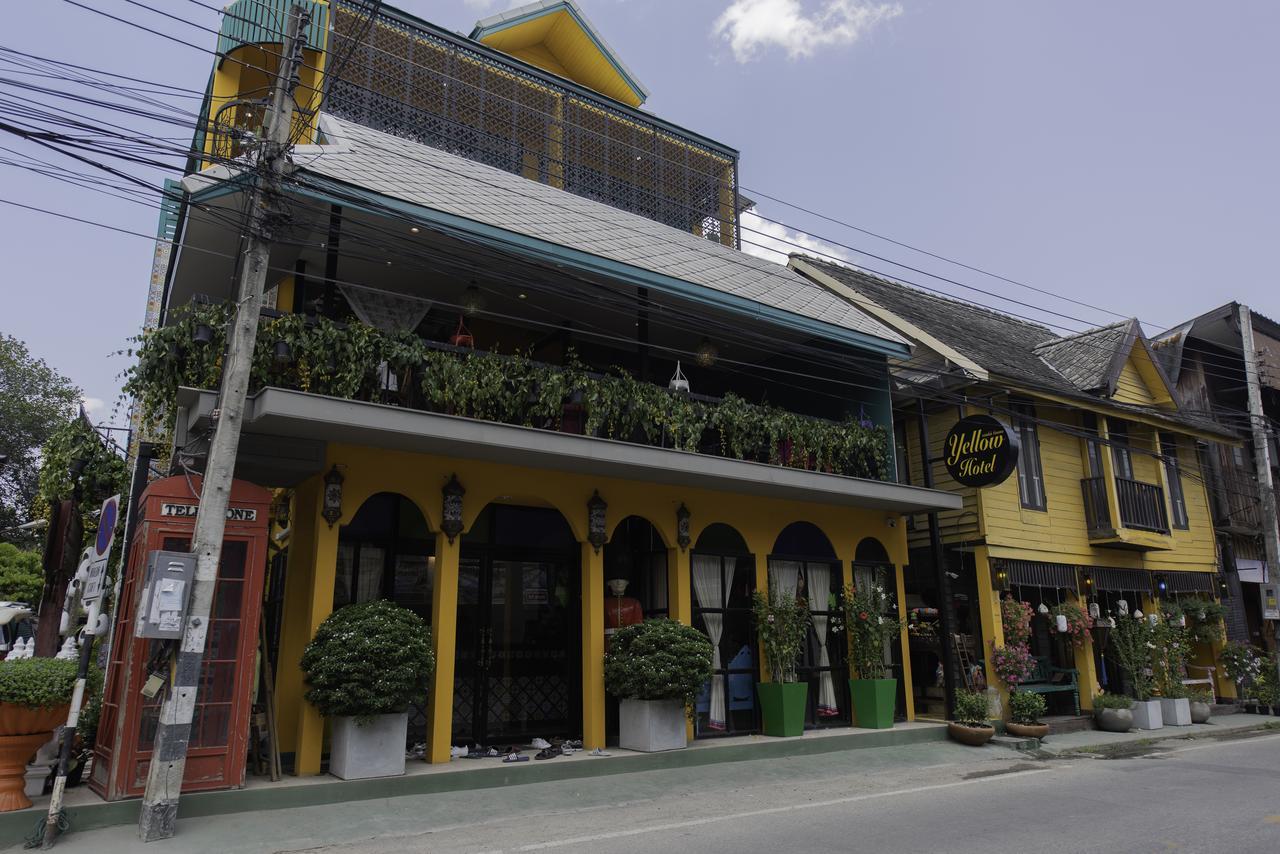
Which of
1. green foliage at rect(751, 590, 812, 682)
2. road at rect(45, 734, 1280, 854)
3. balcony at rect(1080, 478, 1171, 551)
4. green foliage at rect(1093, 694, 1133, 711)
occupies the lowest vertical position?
road at rect(45, 734, 1280, 854)

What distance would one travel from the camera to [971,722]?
13.8m

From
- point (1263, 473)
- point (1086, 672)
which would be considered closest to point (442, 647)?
point (1086, 672)

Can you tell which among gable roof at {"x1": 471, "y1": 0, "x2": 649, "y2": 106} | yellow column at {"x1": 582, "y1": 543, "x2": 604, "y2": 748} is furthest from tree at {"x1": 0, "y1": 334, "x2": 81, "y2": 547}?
yellow column at {"x1": 582, "y1": 543, "x2": 604, "y2": 748}

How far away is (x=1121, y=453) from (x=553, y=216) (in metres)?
14.2

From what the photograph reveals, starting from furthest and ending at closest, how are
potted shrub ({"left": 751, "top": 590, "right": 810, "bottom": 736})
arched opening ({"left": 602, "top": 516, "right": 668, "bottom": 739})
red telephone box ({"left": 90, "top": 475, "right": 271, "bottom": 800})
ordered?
1. potted shrub ({"left": 751, "top": 590, "right": 810, "bottom": 736})
2. arched opening ({"left": 602, "top": 516, "right": 668, "bottom": 739})
3. red telephone box ({"left": 90, "top": 475, "right": 271, "bottom": 800})

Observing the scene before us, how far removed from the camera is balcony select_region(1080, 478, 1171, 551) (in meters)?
17.6

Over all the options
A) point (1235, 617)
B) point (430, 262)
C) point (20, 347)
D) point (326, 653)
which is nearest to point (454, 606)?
point (326, 653)

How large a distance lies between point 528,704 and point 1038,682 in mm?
10445

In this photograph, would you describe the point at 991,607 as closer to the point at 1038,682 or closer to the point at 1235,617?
the point at 1038,682

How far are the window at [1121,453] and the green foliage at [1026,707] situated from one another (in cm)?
685

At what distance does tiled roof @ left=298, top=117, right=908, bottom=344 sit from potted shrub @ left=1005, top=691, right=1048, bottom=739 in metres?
6.48

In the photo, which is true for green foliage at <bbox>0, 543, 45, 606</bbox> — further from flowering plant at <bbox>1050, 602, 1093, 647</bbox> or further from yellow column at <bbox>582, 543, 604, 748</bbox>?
flowering plant at <bbox>1050, 602, 1093, 647</bbox>

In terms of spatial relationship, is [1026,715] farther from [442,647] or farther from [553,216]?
[553,216]

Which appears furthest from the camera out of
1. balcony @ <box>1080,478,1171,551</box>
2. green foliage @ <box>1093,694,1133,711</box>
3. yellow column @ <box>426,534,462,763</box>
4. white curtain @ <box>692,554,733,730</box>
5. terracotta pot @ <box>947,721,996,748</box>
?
balcony @ <box>1080,478,1171,551</box>
